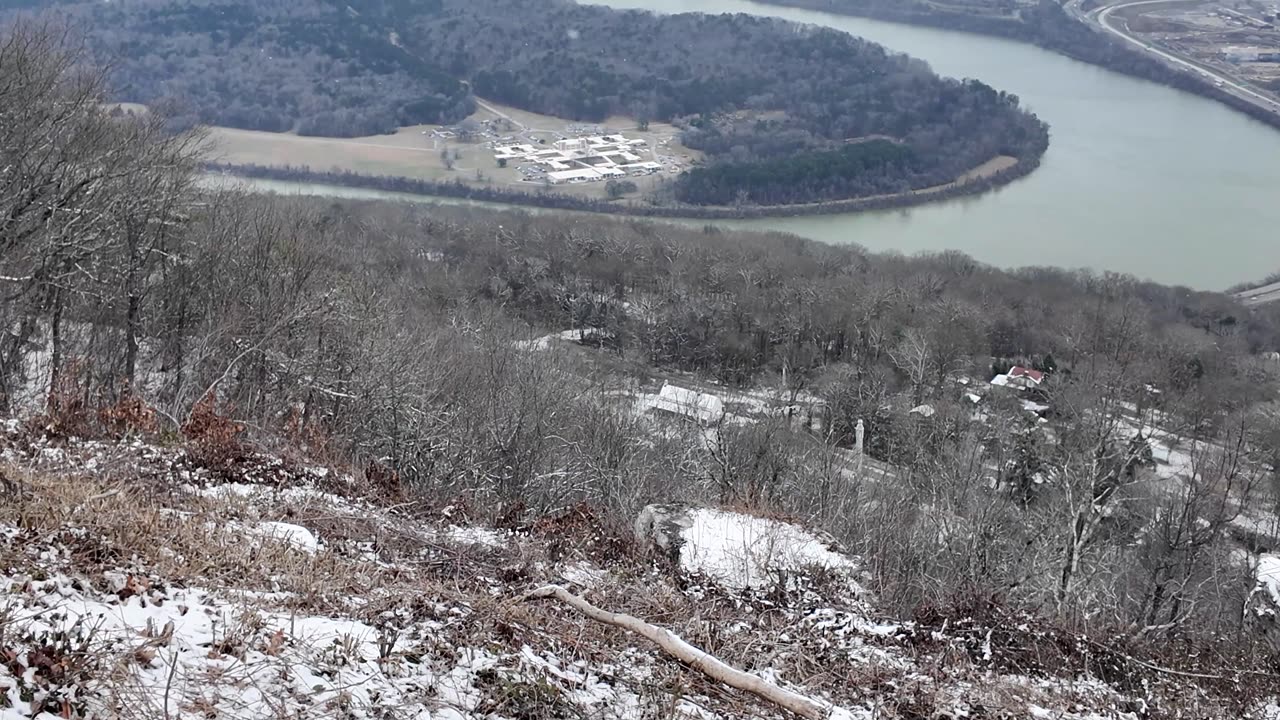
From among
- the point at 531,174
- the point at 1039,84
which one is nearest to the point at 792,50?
the point at 1039,84

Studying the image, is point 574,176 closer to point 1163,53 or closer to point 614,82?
point 614,82

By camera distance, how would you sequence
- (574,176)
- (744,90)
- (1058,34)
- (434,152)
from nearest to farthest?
1. (574,176)
2. (434,152)
3. (744,90)
4. (1058,34)

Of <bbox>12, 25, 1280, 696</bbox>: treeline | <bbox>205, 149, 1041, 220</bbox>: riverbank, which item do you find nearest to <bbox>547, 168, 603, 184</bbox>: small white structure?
<bbox>205, 149, 1041, 220</bbox>: riverbank

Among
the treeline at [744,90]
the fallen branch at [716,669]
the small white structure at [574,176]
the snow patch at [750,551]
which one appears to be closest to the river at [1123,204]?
the treeline at [744,90]

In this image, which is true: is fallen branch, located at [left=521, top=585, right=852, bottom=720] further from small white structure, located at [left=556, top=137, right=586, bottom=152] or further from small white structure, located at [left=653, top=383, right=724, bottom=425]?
small white structure, located at [left=556, top=137, right=586, bottom=152]

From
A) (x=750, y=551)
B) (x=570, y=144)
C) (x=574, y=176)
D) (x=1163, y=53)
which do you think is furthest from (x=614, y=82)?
(x=750, y=551)

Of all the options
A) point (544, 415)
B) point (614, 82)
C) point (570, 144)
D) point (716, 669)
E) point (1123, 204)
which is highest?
point (614, 82)

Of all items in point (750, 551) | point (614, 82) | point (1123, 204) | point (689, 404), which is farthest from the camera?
point (614, 82)
